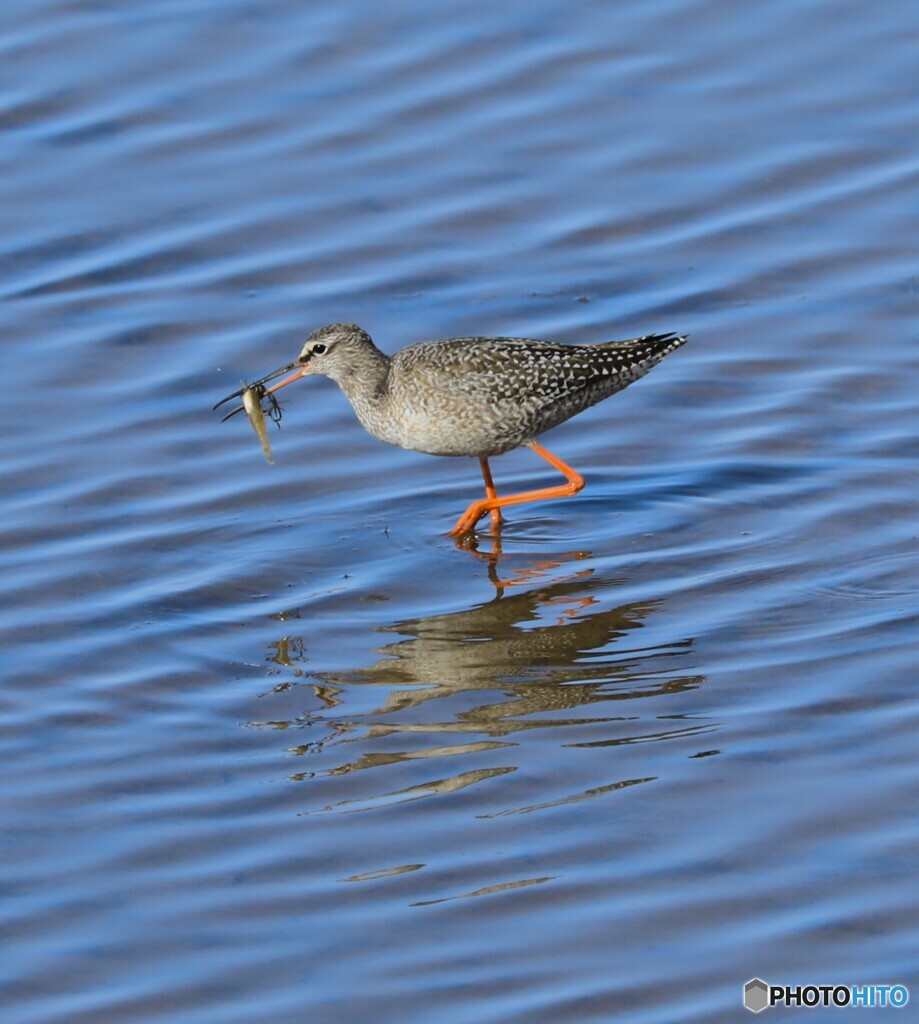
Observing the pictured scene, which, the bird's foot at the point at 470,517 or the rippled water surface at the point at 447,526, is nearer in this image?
the rippled water surface at the point at 447,526

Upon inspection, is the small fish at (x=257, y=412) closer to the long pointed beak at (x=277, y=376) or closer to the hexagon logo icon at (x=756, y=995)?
the long pointed beak at (x=277, y=376)

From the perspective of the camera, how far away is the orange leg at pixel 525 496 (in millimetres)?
9977

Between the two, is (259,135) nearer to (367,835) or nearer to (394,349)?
(394,349)

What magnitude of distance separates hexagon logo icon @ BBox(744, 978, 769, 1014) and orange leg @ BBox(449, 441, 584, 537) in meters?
4.39

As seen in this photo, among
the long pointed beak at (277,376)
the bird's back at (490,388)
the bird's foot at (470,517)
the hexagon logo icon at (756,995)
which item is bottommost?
the hexagon logo icon at (756,995)

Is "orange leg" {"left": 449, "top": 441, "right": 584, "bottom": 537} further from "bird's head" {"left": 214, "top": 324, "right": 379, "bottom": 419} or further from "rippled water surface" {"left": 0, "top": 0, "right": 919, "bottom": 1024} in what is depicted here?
"bird's head" {"left": 214, "top": 324, "right": 379, "bottom": 419}

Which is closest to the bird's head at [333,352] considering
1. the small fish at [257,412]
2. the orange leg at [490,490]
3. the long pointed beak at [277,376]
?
the long pointed beak at [277,376]

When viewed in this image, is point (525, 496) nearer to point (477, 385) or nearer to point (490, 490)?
point (490, 490)

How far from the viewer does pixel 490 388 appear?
33.2 ft

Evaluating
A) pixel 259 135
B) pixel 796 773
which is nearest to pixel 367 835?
pixel 796 773

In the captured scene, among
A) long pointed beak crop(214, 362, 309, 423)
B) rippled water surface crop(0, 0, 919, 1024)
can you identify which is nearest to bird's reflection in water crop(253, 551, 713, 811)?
rippled water surface crop(0, 0, 919, 1024)

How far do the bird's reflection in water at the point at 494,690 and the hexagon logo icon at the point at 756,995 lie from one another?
1.24 m

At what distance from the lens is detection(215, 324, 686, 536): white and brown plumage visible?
10078 mm

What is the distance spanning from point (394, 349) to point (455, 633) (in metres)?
3.44
